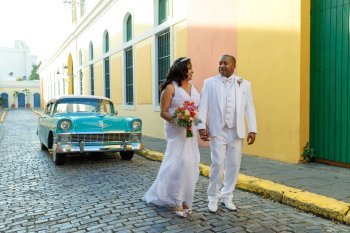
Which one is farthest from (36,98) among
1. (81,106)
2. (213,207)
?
(213,207)

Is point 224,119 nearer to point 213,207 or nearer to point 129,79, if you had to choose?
point 213,207

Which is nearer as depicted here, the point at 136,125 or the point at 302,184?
the point at 302,184

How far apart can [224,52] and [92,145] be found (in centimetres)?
Result: 370

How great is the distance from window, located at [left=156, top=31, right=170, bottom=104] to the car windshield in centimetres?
342

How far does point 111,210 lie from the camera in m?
4.44

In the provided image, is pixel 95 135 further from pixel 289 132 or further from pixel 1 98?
pixel 1 98

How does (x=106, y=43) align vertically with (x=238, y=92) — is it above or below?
above

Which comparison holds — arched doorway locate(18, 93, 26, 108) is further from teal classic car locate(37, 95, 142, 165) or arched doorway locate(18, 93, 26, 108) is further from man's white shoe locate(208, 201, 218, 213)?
man's white shoe locate(208, 201, 218, 213)

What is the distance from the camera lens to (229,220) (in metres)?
4.02

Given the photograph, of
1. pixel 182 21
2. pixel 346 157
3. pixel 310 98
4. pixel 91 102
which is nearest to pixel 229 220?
pixel 346 157

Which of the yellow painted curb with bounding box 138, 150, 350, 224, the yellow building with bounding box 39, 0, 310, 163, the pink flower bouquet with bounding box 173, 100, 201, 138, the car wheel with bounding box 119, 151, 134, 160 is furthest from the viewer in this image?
the car wheel with bounding box 119, 151, 134, 160

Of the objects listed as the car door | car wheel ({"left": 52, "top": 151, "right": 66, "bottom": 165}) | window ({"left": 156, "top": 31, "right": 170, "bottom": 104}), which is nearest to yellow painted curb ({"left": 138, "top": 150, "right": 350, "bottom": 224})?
car wheel ({"left": 52, "top": 151, "right": 66, "bottom": 165})

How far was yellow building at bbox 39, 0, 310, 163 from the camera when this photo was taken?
6.93 m

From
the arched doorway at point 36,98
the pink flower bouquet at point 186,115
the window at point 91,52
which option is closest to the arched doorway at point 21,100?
the arched doorway at point 36,98
